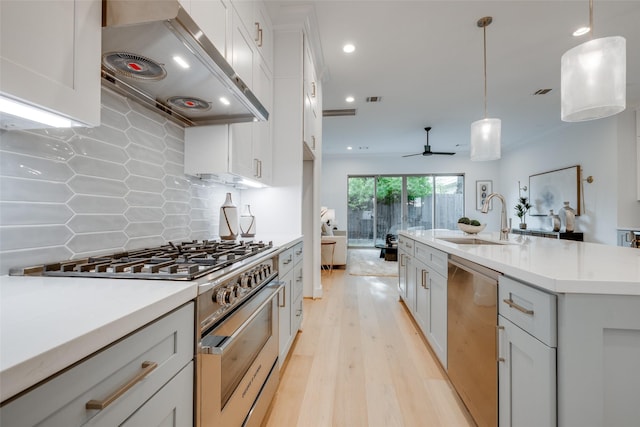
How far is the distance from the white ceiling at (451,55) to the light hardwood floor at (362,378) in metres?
2.88

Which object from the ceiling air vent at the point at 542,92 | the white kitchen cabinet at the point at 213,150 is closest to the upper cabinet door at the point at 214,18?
the white kitchen cabinet at the point at 213,150

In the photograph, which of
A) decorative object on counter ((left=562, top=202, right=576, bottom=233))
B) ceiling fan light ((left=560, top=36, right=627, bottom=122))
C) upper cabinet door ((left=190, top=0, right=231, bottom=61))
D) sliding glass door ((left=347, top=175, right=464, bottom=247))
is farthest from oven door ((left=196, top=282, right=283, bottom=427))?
sliding glass door ((left=347, top=175, right=464, bottom=247))

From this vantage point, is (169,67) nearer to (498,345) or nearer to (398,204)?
(498,345)

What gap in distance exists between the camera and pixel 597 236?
4.61m

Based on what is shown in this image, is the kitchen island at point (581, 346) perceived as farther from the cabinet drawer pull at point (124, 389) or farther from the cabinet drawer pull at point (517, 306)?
the cabinet drawer pull at point (124, 389)

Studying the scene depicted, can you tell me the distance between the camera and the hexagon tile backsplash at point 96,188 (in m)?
0.88

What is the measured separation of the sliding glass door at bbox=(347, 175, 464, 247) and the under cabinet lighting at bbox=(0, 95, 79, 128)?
24.4 ft

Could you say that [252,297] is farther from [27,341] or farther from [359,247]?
[359,247]

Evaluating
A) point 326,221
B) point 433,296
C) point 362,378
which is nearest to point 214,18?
point 433,296

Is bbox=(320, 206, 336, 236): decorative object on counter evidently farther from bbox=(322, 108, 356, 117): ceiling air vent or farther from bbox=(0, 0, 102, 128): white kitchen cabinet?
bbox=(0, 0, 102, 128): white kitchen cabinet

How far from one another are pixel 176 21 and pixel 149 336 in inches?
36.0

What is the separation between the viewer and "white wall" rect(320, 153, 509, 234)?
765 centimetres

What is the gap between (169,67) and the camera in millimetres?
1129

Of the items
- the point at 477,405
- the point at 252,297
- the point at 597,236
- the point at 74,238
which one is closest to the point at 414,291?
the point at 477,405
